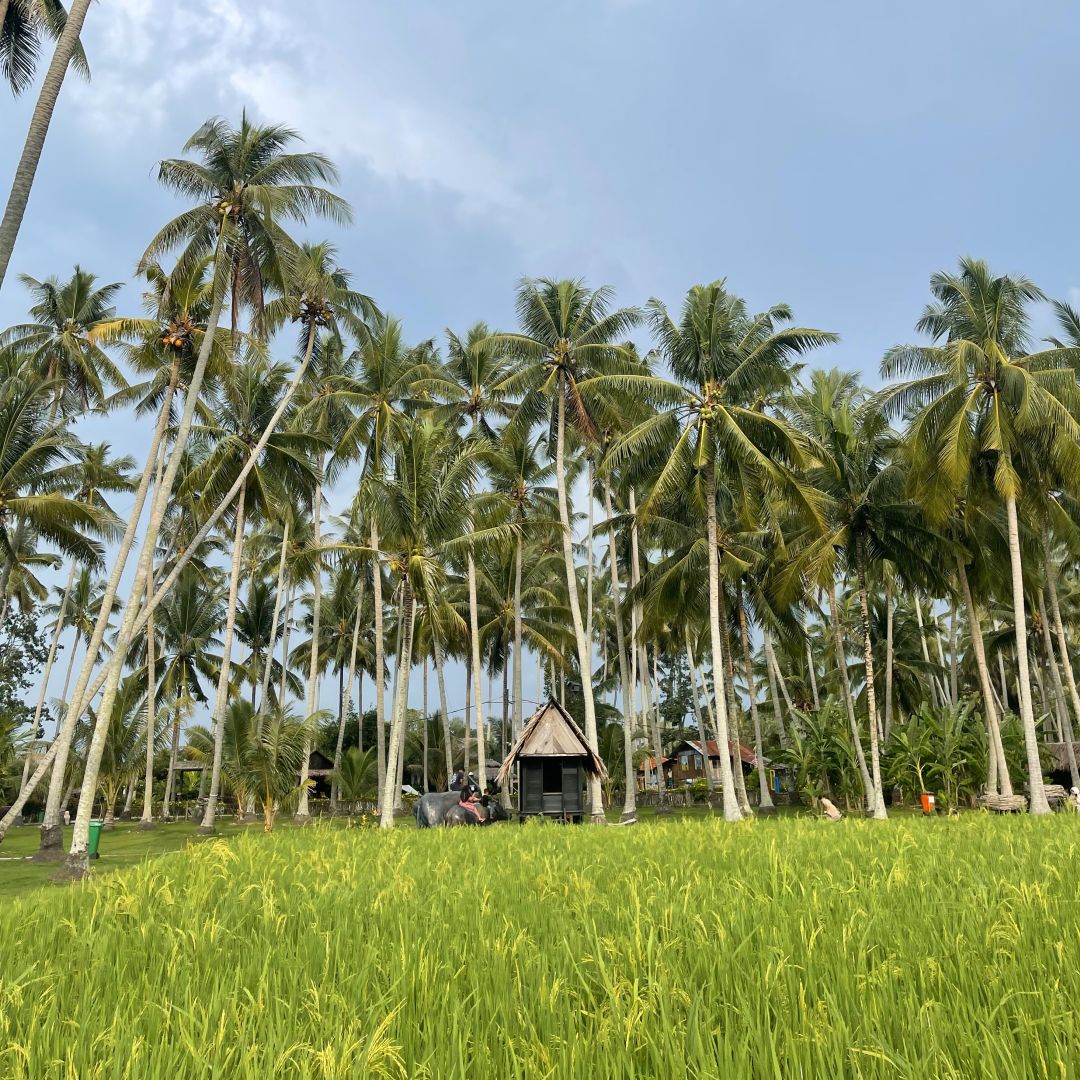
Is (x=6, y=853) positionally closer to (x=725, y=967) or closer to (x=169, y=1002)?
(x=169, y=1002)

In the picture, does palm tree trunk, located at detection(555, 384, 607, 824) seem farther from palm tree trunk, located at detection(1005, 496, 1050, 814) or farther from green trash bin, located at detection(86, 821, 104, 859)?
green trash bin, located at detection(86, 821, 104, 859)

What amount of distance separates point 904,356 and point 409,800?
92.6ft

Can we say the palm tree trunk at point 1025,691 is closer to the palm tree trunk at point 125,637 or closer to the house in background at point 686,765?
the palm tree trunk at point 125,637

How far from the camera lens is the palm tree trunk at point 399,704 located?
63.9 ft

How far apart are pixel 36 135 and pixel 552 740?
16.9 m

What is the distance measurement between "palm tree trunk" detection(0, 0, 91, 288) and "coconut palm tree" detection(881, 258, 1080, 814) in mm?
19012

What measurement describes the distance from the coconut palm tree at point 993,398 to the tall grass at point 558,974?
45.2 ft

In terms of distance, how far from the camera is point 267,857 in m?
9.46

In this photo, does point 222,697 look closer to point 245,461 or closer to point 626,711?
point 245,461

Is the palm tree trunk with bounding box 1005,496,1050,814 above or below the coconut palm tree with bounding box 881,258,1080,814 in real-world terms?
below

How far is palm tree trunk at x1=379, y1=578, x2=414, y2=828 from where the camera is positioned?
63.9 feet

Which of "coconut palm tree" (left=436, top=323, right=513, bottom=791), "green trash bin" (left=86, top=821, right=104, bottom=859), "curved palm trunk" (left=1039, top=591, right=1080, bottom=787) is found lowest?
"green trash bin" (left=86, top=821, right=104, bottom=859)

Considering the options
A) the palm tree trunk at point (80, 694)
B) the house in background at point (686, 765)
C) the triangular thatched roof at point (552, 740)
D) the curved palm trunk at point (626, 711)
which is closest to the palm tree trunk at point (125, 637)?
the palm tree trunk at point (80, 694)

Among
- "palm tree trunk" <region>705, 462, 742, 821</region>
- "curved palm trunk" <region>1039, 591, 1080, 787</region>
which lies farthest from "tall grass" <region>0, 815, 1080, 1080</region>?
"curved palm trunk" <region>1039, 591, 1080, 787</region>
